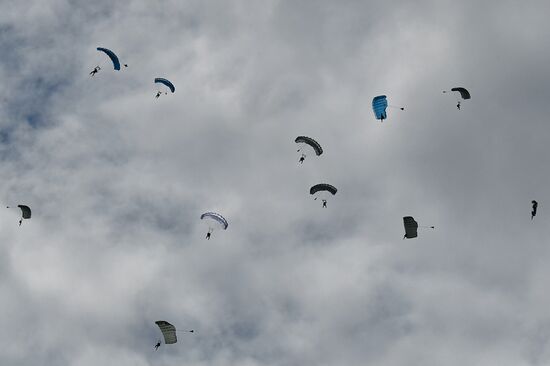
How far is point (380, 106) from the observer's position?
91188 millimetres

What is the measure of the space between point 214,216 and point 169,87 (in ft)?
85.9

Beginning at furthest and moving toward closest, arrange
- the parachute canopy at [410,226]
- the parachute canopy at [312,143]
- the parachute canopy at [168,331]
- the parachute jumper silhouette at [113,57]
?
1. the parachute jumper silhouette at [113,57]
2. the parachute canopy at [312,143]
3. the parachute canopy at [168,331]
4. the parachute canopy at [410,226]

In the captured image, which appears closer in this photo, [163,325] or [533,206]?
[533,206]

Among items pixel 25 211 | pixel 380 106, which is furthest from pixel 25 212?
pixel 380 106

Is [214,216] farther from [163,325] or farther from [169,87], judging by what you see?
[169,87]

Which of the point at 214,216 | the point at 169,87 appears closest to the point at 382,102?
the point at 214,216

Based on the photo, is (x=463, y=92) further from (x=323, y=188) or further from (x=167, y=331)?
(x=167, y=331)

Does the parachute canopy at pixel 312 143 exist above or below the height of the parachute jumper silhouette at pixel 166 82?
below

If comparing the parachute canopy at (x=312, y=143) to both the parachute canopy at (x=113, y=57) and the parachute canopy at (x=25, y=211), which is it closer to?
the parachute canopy at (x=113, y=57)

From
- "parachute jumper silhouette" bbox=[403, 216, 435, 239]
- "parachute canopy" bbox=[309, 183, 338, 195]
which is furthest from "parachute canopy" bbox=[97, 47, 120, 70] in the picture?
"parachute jumper silhouette" bbox=[403, 216, 435, 239]

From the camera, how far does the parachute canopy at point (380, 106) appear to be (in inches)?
3573

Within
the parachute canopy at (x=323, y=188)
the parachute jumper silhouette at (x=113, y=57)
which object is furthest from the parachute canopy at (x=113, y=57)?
the parachute canopy at (x=323, y=188)

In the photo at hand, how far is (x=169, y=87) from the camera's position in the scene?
108 meters

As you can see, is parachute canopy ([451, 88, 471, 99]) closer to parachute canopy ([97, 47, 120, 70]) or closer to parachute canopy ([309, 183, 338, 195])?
parachute canopy ([309, 183, 338, 195])
